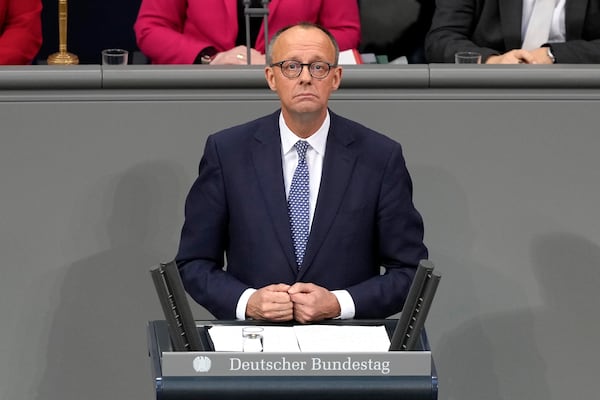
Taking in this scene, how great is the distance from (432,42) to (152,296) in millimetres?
1377

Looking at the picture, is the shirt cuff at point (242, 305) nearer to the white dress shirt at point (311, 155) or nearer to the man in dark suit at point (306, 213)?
the man in dark suit at point (306, 213)

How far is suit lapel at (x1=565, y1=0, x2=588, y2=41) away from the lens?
478 cm

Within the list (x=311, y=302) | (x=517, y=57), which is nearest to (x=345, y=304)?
(x=311, y=302)

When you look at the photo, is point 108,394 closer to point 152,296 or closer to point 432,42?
point 152,296

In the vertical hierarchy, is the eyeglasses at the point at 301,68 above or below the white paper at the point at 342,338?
above

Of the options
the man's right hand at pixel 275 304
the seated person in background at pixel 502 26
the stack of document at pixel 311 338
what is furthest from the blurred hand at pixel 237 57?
the stack of document at pixel 311 338

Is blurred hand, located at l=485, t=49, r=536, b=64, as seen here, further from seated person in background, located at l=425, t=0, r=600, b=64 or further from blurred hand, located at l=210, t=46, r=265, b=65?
blurred hand, located at l=210, t=46, r=265, b=65

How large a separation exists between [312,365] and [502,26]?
90.2 inches

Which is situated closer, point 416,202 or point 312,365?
point 312,365

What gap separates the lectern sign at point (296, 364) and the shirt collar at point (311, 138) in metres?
0.74

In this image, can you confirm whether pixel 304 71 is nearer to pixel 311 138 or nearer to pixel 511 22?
pixel 311 138

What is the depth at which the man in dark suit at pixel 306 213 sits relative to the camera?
3309 mm

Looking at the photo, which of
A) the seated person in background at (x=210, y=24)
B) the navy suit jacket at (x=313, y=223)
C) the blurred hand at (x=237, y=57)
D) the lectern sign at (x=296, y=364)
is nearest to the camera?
the lectern sign at (x=296, y=364)

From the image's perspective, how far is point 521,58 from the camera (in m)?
4.49
